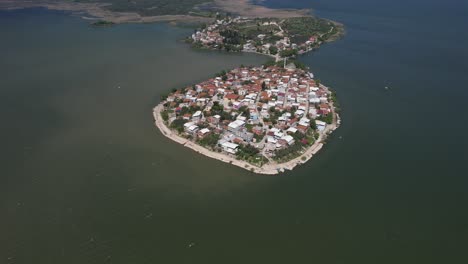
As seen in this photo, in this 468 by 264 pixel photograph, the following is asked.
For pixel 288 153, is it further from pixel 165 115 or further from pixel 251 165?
pixel 165 115

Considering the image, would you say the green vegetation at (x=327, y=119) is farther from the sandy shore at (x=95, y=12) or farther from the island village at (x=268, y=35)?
the sandy shore at (x=95, y=12)

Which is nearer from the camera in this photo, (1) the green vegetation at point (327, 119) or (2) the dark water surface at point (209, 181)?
(2) the dark water surface at point (209, 181)

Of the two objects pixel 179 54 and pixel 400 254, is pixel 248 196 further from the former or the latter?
pixel 179 54

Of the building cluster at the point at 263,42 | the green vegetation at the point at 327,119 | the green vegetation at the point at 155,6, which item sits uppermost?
the green vegetation at the point at 155,6

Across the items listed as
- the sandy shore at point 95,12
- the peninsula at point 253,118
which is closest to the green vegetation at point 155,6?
the sandy shore at point 95,12

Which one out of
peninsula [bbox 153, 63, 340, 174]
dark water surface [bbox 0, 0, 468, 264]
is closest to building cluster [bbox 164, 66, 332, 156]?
peninsula [bbox 153, 63, 340, 174]

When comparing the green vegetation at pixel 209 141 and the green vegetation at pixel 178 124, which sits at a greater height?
the green vegetation at pixel 178 124

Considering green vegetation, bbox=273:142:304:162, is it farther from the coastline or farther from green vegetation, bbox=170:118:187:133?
green vegetation, bbox=170:118:187:133

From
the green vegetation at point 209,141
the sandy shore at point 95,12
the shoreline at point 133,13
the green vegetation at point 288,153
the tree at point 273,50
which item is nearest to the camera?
the green vegetation at point 288,153
